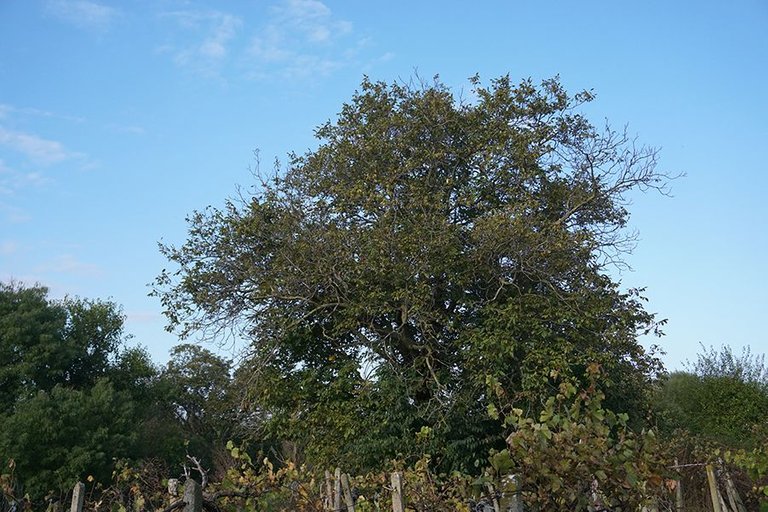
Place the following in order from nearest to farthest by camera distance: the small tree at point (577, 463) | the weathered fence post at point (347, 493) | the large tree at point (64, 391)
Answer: the small tree at point (577, 463) < the weathered fence post at point (347, 493) < the large tree at point (64, 391)

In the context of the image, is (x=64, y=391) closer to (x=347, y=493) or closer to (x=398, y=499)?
(x=347, y=493)

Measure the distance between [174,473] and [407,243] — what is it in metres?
23.9

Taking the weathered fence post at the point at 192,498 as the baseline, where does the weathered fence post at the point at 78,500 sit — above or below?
above

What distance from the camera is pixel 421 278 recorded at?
15039mm

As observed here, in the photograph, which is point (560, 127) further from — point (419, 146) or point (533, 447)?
point (533, 447)

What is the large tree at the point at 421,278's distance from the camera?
1466cm

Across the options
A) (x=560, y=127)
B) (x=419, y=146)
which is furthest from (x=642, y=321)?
(x=419, y=146)

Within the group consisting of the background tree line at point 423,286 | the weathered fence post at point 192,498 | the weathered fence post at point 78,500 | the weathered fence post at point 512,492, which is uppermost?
the background tree line at point 423,286

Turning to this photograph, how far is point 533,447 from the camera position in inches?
184

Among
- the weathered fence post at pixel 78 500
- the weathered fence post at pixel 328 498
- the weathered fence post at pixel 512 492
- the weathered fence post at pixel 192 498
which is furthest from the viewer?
the weathered fence post at pixel 328 498

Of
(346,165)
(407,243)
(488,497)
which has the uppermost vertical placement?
(346,165)

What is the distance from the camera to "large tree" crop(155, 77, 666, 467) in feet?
48.1

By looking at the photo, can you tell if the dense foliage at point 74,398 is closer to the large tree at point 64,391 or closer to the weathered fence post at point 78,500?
the large tree at point 64,391

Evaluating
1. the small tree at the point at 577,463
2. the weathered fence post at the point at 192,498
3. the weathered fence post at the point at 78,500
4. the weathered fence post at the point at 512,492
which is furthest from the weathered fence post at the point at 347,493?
the weathered fence post at the point at 192,498
